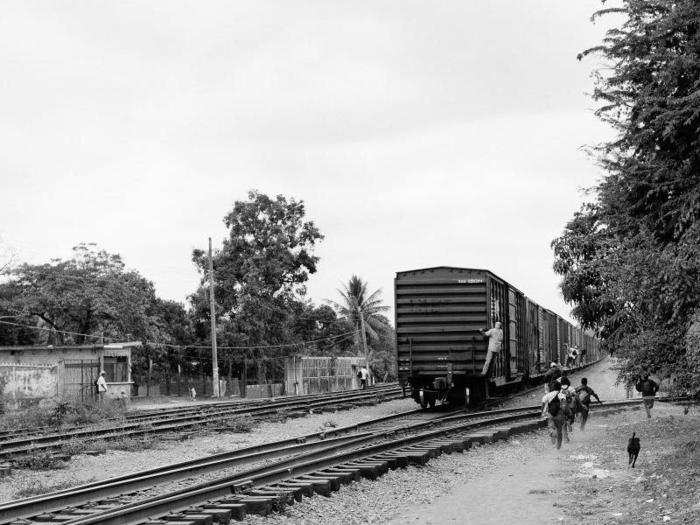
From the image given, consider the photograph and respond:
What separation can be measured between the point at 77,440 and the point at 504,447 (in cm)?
886

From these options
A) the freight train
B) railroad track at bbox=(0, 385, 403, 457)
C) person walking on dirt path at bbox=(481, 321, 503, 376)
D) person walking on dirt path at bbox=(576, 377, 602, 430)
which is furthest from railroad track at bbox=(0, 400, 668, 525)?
railroad track at bbox=(0, 385, 403, 457)

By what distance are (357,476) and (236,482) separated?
2038 mm

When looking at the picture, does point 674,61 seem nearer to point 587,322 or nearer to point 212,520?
point 212,520

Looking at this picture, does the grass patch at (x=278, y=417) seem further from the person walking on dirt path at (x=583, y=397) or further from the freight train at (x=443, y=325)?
the person walking on dirt path at (x=583, y=397)

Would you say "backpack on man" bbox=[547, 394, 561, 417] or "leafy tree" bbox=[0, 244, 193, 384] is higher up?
"leafy tree" bbox=[0, 244, 193, 384]

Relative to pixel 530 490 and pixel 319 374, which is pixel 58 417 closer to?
pixel 530 490

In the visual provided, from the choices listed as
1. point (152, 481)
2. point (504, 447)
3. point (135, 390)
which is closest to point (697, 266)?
point (504, 447)

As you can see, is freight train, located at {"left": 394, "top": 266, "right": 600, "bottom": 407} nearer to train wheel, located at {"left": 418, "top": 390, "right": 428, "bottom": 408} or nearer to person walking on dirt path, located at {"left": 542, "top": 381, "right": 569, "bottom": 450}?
train wheel, located at {"left": 418, "top": 390, "right": 428, "bottom": 408}

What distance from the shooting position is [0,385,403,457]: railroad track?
1750 centimetres

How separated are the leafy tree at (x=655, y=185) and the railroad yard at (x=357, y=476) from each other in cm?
217

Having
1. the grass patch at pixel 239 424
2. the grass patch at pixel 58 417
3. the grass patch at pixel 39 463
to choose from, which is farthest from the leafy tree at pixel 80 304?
the grass patch at pixel 39 463

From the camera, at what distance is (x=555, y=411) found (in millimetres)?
15484

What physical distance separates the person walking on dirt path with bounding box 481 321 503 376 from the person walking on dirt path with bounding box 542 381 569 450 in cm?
539

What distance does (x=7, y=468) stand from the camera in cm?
1379
